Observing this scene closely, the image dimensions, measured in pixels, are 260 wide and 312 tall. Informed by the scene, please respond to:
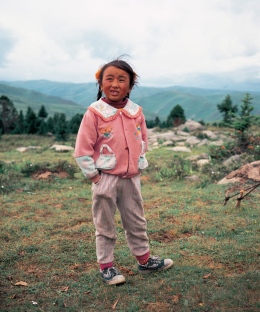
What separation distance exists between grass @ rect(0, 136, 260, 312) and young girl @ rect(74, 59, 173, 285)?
0.33 metres

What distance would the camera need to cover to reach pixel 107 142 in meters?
3.11

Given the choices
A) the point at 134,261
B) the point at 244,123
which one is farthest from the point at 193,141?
the point at 134,261

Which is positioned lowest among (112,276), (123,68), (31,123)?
(112,276)

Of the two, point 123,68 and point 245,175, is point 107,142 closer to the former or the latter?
point 123,68

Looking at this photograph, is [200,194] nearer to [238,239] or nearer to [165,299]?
[238,239]

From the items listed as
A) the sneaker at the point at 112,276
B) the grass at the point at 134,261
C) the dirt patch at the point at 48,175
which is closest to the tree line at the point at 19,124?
the dirt patch at the point at 48,175

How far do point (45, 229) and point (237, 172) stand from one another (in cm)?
471

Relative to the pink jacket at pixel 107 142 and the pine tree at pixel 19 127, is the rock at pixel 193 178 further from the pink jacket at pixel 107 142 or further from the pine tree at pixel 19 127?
the pine tree at pixel 19 127

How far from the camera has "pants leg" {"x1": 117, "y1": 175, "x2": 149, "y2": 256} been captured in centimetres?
324

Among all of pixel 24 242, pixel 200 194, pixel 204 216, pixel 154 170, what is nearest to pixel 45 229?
pixel 24 242

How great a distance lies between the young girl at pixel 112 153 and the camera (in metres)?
3.07

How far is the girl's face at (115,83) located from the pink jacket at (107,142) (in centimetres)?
11

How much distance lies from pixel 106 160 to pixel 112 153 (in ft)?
0.28

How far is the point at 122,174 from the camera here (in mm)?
3135
